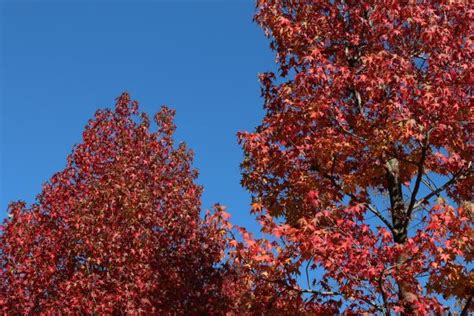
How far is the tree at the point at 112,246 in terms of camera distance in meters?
14.5

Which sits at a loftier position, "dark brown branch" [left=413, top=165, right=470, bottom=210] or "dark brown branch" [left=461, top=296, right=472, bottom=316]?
"dark brown branch" [left=413, top=165, right=470, bottom=210]

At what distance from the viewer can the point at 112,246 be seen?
14.6 m

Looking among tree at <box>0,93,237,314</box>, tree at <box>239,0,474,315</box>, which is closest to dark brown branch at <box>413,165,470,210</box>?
tree at <box>239,0,474,315</box>

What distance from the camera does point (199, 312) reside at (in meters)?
14.6

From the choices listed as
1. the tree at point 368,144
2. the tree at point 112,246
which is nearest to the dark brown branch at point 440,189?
the tree at point 368,144

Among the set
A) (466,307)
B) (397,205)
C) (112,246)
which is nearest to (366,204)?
(397,205)

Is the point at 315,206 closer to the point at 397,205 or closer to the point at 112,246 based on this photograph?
the point at 397,205

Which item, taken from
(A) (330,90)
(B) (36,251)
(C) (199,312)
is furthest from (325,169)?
(B) (36,251)

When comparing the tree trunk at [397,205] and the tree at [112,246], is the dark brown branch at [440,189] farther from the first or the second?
the tree at [112,246]

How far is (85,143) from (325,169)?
415 inches

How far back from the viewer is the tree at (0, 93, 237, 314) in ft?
47.6

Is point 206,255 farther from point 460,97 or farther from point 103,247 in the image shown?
point 460,97

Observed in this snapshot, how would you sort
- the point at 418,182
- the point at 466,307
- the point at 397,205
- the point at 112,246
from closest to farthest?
1. the point at 466,307
2. the point at 418,182
3. the point at 397,205
4. the point at 112,246

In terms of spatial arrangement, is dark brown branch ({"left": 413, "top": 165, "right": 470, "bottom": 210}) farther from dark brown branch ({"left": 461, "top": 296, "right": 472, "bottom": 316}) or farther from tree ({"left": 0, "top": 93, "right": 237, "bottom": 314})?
tree ({"left": 0, "top": 93, "right": 237, "bottom": 314})
